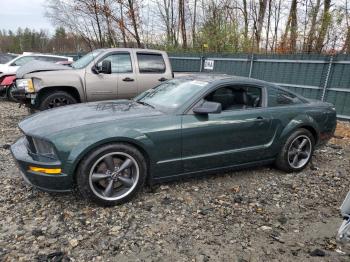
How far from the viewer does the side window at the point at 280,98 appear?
14.7 ft

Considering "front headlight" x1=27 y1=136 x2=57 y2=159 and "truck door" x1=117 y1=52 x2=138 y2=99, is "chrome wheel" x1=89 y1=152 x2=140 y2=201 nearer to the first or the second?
"front headlight" x1=27 y1=136 x2=57 y2=159

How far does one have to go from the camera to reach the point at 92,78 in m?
7.05

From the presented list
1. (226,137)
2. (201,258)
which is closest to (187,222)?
(201,258)

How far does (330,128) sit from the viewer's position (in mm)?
4984

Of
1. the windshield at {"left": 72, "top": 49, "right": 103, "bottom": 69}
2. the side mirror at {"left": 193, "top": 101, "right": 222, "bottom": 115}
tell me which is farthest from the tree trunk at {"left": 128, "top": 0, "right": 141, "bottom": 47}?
the side mirror at {"left": 193, "top": 101, "right": 222, "bottom": 115}

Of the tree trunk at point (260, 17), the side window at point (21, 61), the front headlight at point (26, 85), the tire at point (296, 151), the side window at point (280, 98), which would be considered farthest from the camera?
the tree trunk at point (260, 17)

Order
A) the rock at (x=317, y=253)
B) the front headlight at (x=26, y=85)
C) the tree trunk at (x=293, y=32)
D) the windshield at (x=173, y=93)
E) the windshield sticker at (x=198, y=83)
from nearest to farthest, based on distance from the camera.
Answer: the rock at (x=317, y=253), the windshield at (x=173, y=93), the windshield sticker at (x=198, y=83), the front headlight at (x=26, y=85), the tree trunk at (x=293, y=32)

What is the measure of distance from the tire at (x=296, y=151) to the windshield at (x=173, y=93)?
160 cm

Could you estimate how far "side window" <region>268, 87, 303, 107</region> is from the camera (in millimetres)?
4469

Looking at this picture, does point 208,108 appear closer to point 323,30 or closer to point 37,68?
point 37,68

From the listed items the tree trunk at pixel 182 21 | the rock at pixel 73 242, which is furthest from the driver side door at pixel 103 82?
the tree trunk at pixel 182 21

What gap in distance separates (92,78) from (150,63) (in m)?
1.54

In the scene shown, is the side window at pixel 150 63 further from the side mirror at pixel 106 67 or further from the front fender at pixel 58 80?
the front fender at pixel 58 80

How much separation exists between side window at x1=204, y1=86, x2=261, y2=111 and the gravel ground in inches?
40.7
